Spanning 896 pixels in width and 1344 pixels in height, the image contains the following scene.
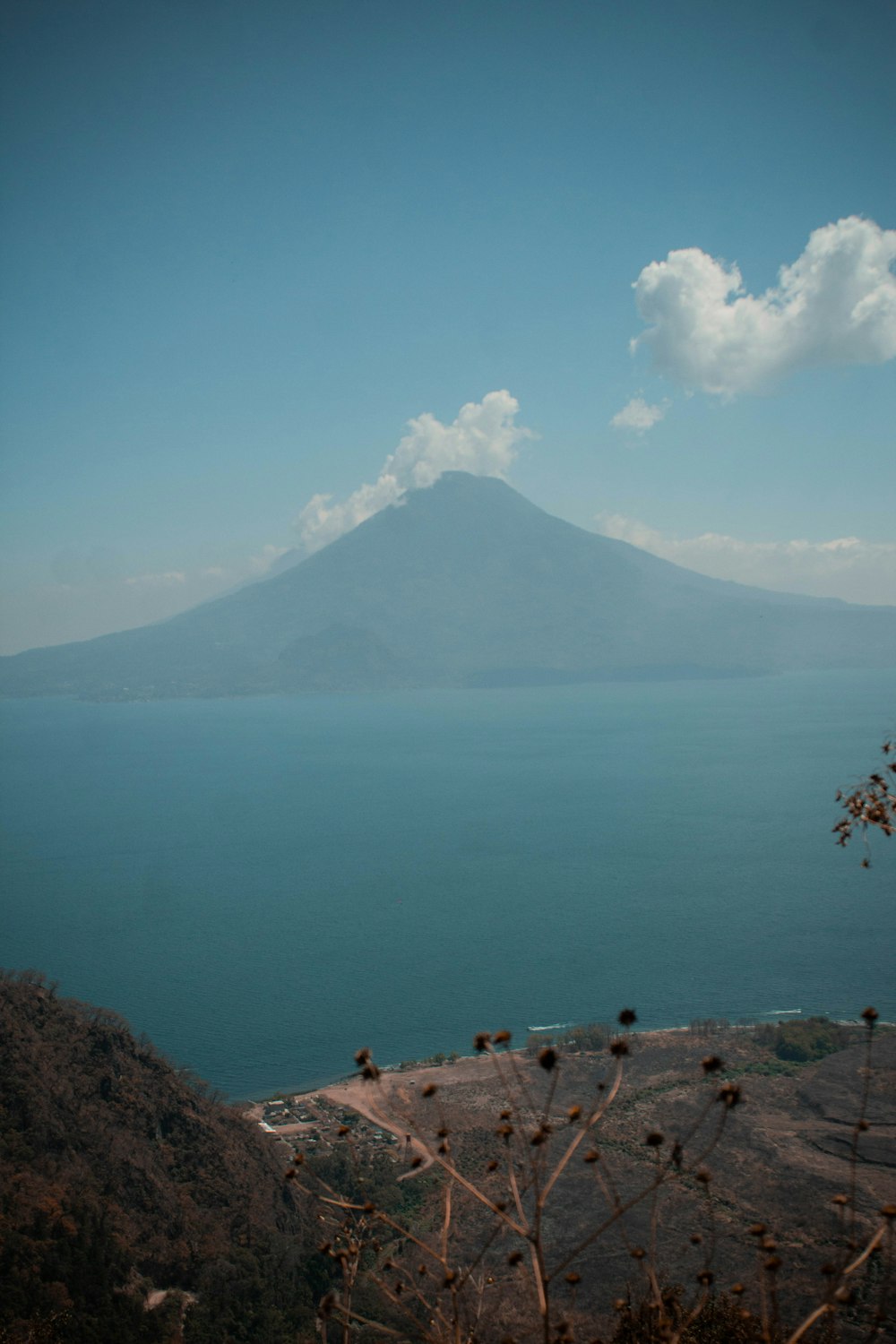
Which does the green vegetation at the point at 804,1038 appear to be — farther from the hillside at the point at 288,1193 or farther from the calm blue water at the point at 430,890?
the calm blue water at the point at 430,890

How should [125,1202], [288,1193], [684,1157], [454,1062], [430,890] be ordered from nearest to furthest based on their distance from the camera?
[684,1157], [125,1202], [288,1193], [454,1062], [430,890]

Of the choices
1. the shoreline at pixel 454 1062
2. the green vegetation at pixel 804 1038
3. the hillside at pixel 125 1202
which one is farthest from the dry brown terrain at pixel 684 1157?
the hillside at pixel 125 1202

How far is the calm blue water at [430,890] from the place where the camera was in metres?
29.6

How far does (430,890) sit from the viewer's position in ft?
148

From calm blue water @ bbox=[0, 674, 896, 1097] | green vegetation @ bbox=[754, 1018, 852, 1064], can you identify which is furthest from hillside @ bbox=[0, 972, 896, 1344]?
calm blue water @ bbox=[0, 674, 896, 1097]

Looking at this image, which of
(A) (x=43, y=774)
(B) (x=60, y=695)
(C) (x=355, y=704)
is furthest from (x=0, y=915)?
(B) (x=60, y=695)

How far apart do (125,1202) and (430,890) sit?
32.3 m

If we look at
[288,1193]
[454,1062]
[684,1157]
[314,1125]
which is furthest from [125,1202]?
[454,1062]

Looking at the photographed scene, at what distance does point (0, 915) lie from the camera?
1625 inches

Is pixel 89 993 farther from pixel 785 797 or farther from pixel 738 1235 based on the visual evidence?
pixel 785 797

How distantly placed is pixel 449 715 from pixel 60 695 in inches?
4409

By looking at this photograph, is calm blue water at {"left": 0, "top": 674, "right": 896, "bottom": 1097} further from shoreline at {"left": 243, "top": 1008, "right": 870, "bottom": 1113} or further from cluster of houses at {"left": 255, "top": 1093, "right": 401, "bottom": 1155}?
cluster of houses at {"left": 255, "top": 1093, "right": 401, "bottom": 1155}

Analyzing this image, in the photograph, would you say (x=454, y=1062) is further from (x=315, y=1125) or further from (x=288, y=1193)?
(x=288, y=1193)

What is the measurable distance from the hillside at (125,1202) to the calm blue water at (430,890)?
828 centimetres
